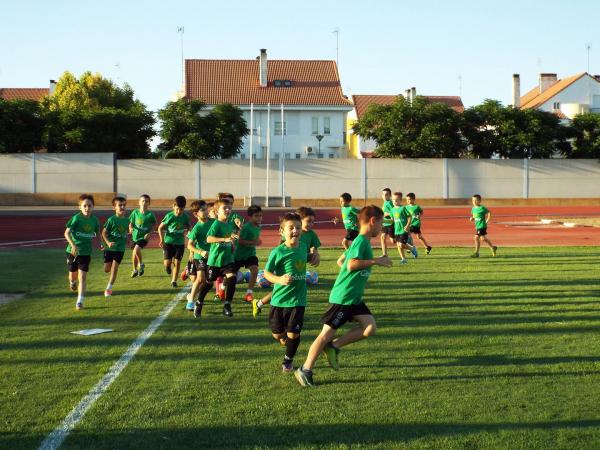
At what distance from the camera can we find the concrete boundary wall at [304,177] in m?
47.7

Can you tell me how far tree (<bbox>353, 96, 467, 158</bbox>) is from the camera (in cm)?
4988

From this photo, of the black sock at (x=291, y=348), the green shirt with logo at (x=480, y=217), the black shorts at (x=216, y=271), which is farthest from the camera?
the green shirt with logo at (x=480, y=217)

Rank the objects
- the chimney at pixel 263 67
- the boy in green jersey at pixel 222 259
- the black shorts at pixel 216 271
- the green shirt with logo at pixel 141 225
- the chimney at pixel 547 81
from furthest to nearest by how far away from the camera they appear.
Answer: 1. the chimney at pixel 547 81
2. the chimney at pixel 263 67
3. the green shirt with logo at pixel 141 225
4. the black shorts at pixel 216 271
5. the boy in green jersey at pixel 222 259

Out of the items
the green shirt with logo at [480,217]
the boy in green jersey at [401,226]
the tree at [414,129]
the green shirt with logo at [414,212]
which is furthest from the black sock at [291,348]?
the tree at [414,129]

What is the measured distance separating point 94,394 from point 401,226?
45.9 ft

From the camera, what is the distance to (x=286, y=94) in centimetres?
7381

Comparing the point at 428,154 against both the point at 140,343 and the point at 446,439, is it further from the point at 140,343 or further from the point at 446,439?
the point at 446,439

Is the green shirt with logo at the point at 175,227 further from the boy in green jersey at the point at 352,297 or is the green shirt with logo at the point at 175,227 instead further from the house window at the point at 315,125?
the house window at the point at 315,125

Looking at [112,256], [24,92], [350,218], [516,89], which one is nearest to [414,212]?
[350,218]

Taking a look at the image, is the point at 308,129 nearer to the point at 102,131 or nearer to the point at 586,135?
the point at 102,131

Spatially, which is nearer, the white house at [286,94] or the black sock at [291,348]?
the black sock at [291,348]

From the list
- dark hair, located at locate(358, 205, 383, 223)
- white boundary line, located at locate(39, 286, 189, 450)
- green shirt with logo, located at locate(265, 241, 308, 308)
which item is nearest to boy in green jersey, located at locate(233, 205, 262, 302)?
white boundary line, located at locate(39, 286, 189, 450)

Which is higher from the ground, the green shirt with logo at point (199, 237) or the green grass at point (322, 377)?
the green shirt with logo at point (199, 237)

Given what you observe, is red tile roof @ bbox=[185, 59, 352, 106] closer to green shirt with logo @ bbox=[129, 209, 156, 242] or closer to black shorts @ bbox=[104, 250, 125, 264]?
green shirt with logo @ bbox=[129, 209, 156, 242]
